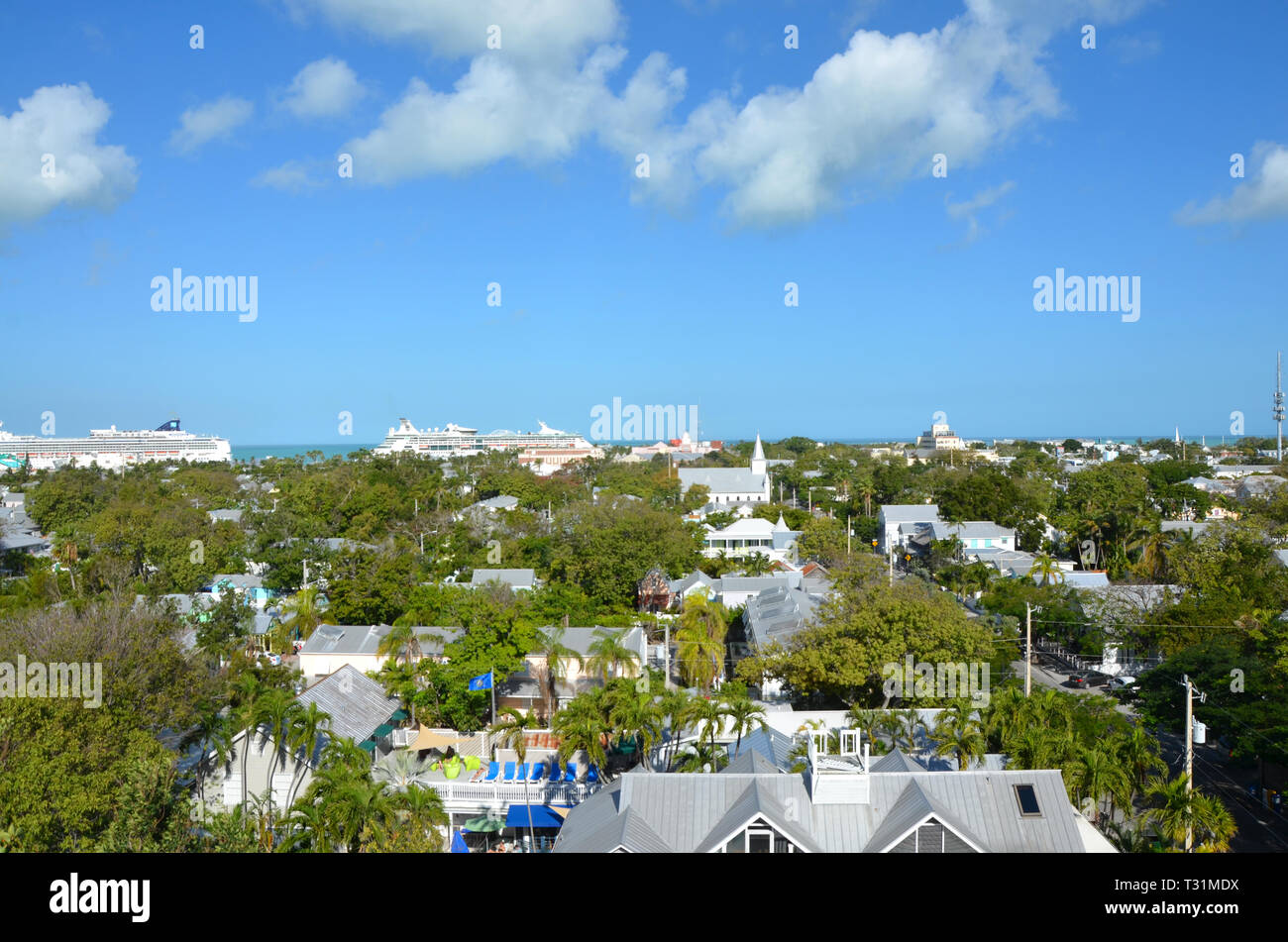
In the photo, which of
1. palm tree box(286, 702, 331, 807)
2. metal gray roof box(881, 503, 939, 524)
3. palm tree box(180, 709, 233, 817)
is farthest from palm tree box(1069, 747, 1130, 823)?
metal gray roof box(881, 503, 939, 524)

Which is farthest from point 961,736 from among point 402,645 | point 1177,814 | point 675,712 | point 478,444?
point 478,444

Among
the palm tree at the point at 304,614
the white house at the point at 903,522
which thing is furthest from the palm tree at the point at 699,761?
the white house at the point at 903,522

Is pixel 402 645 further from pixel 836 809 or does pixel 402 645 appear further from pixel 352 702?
pixel 836 809

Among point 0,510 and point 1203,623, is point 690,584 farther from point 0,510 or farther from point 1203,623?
point 0,510

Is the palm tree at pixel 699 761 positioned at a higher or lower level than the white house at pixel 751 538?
lower

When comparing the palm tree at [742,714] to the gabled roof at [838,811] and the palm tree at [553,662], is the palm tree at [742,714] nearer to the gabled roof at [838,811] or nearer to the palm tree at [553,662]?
the gabled roof at [838,811]

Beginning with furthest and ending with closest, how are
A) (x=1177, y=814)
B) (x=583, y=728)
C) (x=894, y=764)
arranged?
(x=583, y=728) < (x=894, y=764) < (x=1177, y=814)
